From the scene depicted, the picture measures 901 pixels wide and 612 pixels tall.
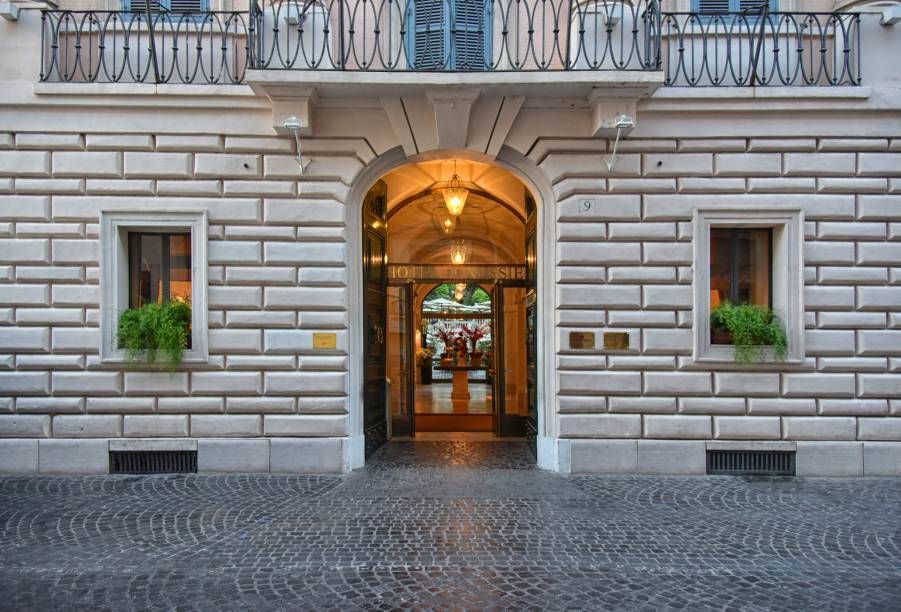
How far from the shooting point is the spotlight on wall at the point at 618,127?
7125 mm

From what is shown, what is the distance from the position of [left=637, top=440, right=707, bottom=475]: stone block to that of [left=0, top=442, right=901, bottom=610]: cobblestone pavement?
0.97ft

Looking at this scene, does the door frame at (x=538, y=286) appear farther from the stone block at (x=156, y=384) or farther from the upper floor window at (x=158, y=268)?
the upper floor window at (x=158, y=268)

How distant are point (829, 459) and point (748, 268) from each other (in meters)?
2.73

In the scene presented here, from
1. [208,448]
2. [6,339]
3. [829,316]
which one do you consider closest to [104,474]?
[208,448]

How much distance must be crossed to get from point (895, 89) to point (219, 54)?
911 cm

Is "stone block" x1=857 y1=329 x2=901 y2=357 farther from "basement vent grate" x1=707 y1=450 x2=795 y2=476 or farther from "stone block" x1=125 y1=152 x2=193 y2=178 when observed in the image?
"stone block" x1=125 y1=152 x2=193 y2=178

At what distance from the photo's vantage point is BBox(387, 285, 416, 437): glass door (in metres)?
10.3

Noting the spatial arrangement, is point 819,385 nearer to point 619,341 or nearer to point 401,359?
point 619,341

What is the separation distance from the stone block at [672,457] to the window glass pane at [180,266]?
6.62 meters

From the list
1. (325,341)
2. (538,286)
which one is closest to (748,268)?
(538,286)

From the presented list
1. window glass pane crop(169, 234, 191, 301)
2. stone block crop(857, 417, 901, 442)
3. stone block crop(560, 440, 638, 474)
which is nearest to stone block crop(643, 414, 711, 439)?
stone block crop(560, 440, 638, 474)

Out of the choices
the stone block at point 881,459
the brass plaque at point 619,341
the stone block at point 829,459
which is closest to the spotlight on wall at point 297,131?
the brass plaque at point 619,341

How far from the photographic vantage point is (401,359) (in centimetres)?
1049

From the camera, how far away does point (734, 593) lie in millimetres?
4340
